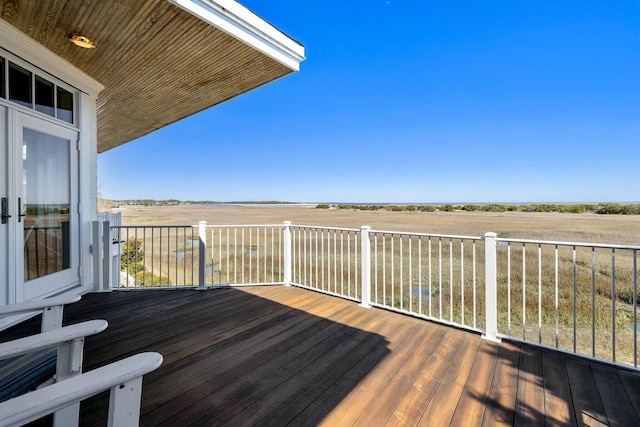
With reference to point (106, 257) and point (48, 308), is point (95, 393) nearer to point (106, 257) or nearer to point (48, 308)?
point (48, 308)

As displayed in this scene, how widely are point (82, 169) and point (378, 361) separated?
13.5 ft

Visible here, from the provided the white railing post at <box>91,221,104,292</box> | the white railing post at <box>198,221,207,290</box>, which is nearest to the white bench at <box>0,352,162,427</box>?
the white railing post at <box>198,221,207,290</box>

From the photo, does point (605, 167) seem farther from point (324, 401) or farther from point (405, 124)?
point (324, 401)

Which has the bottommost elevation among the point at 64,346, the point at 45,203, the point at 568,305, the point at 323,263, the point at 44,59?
the point at 568,305

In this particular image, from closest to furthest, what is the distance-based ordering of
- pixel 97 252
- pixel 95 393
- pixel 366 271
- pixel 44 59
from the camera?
pixel 95 393 → pixel 44 59 → pixel 366 271 → pixel 97 252

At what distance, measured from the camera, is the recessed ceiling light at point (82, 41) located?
259cm

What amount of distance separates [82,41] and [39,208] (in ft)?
5.88

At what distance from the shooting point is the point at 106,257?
376 centimetres

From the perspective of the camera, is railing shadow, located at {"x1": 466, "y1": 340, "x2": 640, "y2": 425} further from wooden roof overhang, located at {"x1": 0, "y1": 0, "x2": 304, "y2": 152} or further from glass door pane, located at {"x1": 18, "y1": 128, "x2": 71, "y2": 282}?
glass door pane, located at {"x1": 18, "y1": 128, "x2": 71, "y2": 282}

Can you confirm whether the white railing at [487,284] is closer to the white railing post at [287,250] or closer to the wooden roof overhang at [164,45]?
the white railing post at [287,250]

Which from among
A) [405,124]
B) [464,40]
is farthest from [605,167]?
[464,40]

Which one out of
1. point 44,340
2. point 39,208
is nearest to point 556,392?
point 44,340

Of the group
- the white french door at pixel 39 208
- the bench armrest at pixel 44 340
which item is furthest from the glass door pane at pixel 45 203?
the bench armrest at pixel 44 340

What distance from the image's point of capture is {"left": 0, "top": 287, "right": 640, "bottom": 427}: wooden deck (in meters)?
1.57
